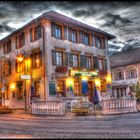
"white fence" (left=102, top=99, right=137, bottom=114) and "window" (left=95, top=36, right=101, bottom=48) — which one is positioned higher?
"window" (left=95, top=36, right=101, bottom=48)

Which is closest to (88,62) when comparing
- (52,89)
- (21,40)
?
(52,89)

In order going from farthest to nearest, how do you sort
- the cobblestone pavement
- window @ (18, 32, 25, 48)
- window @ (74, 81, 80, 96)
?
window @ (18, 32, 25, 48) < window @ (74, 81, 80, 96) < the cobblestone pavement

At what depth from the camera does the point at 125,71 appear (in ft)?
142

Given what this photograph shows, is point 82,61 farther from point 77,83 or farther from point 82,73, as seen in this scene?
point 77,83

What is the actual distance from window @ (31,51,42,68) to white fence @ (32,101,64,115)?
5.98m

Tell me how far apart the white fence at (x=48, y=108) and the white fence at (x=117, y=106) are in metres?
3.49

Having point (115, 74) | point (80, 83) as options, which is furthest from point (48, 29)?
point (115, 74)

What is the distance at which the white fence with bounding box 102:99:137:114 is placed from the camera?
18.6m

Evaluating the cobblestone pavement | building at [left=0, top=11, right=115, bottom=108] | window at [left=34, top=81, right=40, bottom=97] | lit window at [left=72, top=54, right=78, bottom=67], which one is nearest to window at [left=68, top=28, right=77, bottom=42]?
building at [left=0, top=11, right=115, bottom=108]

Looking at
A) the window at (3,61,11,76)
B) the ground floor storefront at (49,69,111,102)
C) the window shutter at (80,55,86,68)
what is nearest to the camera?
the ground floor storefront at (49,69,111,102)

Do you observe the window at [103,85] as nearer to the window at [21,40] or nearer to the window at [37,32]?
the window at [37,32]

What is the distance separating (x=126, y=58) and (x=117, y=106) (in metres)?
27.5

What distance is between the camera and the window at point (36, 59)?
85.7 ft

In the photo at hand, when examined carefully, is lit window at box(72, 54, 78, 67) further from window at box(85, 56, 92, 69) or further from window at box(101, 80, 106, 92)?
window at box(101, 80, 106, 92)
